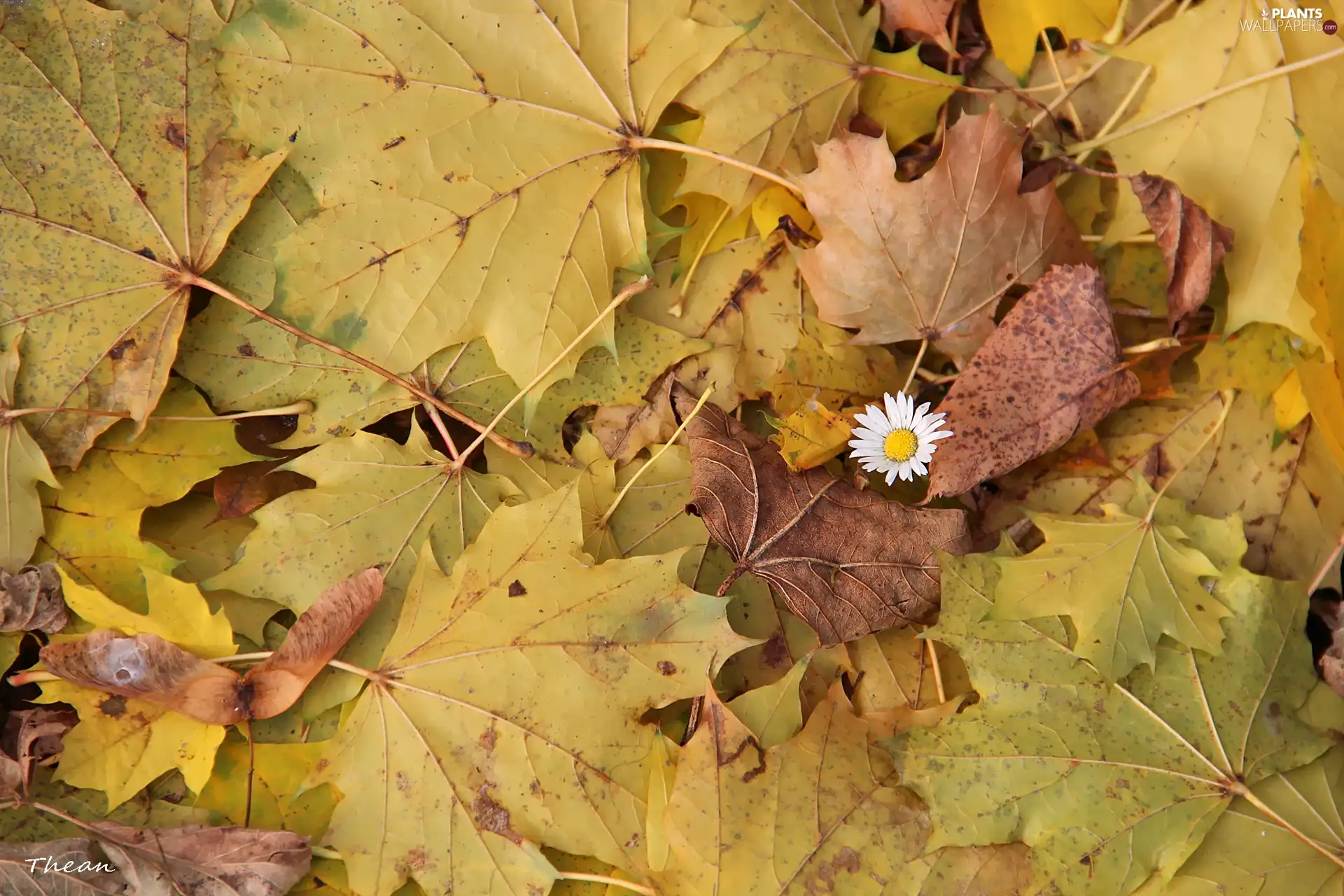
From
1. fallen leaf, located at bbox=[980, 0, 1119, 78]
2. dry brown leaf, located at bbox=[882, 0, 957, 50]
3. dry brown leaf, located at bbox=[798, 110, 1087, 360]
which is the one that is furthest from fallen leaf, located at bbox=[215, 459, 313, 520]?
fallen leaf, located at bbox=[980, 0, 1119, 78]

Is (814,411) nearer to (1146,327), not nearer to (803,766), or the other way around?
(803,766)

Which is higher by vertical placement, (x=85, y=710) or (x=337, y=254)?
(x=337, y=254)

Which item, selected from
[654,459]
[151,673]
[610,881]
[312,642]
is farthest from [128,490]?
[610,881]

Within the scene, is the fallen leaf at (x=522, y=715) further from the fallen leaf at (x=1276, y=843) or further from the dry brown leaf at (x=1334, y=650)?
the dry brown leaf at (x=1334, y=650)

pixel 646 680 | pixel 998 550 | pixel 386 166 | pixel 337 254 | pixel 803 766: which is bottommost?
pixel 803 766

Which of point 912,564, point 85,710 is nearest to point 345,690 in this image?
point 85,710

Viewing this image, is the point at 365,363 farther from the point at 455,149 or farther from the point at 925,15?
the point at 925,15

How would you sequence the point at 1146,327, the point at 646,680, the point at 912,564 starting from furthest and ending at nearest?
the point at 1146,327 < the point at 912,564 < the point at 646,680

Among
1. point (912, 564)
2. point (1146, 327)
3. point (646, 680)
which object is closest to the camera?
point (646, 680)
